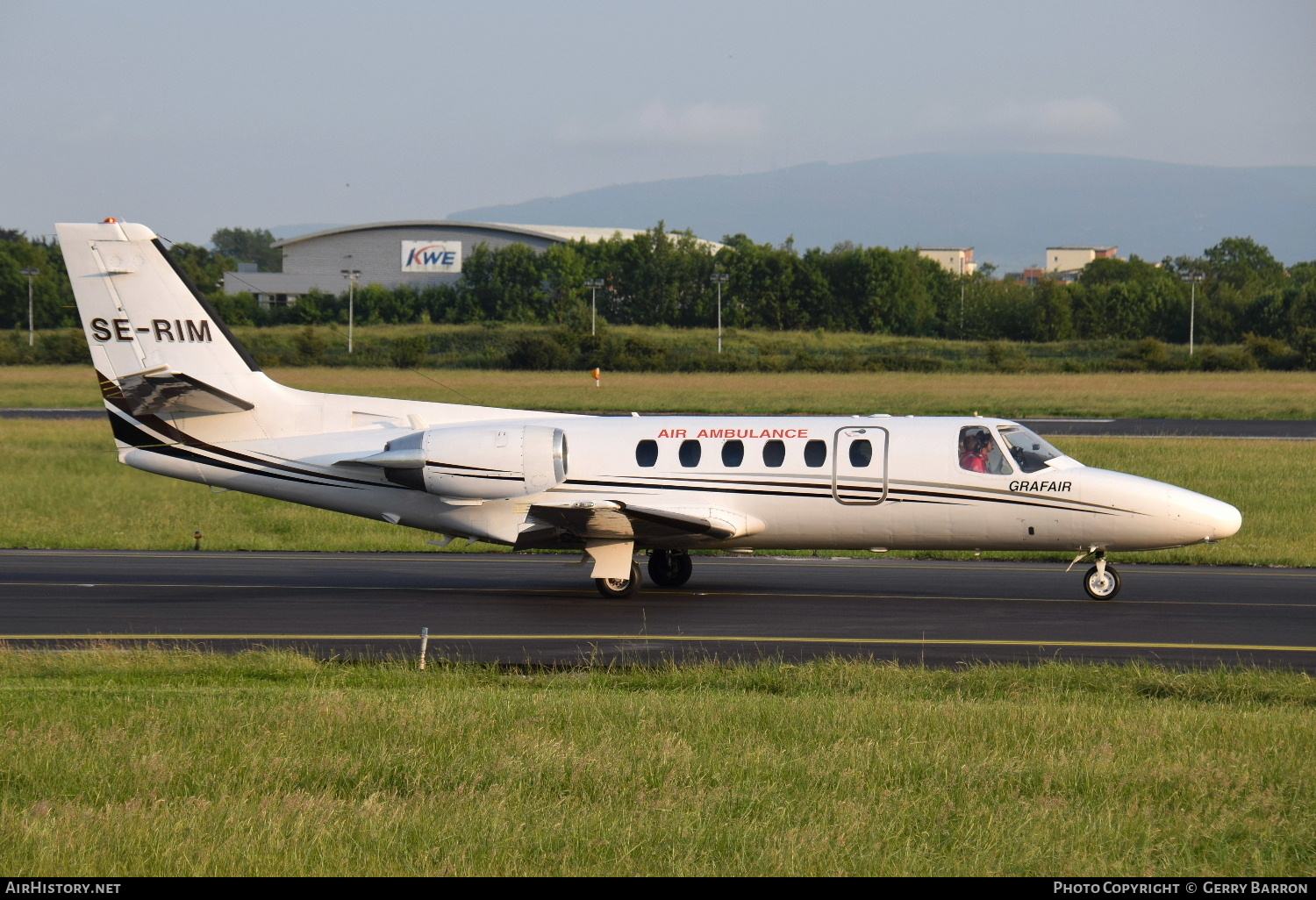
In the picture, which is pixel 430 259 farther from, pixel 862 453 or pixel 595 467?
pixel 862 453

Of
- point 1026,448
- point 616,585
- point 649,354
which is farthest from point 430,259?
point 1026,448

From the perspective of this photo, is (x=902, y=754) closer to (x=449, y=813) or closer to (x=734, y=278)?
(x=449, y=813)

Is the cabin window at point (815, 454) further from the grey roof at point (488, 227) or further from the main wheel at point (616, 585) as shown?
the grey roof at point (488, 227)

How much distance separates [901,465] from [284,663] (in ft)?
31.2

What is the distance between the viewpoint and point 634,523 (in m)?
18.8

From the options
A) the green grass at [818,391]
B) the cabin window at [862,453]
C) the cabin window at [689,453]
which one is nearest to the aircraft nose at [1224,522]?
the cabin window at [862,453]

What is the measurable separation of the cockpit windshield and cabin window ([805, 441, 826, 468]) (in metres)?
2.66

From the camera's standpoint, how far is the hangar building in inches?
4946

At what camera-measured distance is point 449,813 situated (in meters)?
8.03

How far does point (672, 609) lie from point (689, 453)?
8.09 ft

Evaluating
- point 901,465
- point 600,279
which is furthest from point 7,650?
point 600,279

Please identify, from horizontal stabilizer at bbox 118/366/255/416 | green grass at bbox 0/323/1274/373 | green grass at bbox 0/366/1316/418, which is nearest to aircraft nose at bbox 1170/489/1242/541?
horizontal stabilizer at bbox 118/366/255/416

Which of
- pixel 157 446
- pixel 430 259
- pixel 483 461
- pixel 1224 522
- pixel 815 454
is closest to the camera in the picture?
pixel 1224 522

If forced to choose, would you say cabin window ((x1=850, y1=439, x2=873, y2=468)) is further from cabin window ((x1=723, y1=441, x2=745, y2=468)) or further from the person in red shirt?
cabin window ((x1=723, y1=441, x2=745, y2=468))
